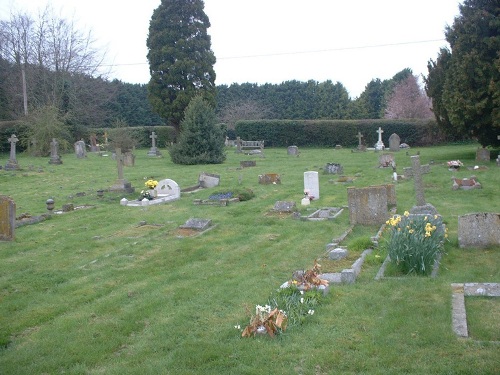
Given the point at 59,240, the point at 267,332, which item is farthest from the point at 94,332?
the point at 59,240

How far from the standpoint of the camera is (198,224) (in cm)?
1288

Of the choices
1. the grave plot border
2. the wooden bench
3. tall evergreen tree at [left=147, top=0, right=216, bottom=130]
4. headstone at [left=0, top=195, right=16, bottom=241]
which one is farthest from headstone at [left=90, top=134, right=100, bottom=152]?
the grave plot border

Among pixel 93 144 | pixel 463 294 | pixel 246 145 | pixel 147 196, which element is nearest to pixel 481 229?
pixel 463 294

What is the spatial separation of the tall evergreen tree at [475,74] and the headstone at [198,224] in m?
15.6

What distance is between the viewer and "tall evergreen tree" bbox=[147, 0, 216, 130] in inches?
1610

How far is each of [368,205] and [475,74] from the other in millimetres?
14865

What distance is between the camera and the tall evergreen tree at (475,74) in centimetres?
2373

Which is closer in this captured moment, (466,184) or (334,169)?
(466,184)

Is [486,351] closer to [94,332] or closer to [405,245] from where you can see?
[405,245]

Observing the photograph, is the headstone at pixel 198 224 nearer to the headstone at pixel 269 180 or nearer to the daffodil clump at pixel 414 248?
the daffodil clump at pixel 414 248

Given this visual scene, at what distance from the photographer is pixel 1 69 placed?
46.9 metres

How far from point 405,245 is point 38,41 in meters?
44.8

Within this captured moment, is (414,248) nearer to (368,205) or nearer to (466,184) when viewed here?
(368,205)

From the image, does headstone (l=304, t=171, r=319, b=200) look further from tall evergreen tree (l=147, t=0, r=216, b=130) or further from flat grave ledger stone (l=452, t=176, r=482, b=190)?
tall evergreen tree (l=147, t=0, r=216, b=130)
